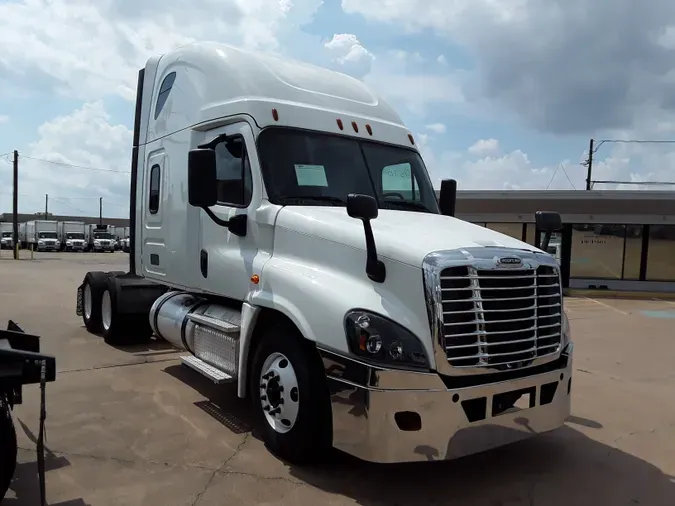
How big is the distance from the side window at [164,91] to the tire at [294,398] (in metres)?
3.50

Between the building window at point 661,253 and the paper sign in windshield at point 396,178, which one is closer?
the paper sign in windshield at point 396,178

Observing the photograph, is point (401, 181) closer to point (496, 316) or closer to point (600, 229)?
point (496, 316)

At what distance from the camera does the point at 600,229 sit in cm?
2011

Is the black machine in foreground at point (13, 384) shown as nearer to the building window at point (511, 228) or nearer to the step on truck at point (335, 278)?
the step on truck at point (335, 278)

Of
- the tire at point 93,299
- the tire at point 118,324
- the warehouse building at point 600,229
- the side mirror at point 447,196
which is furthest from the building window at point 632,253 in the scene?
the tire at point 93,299

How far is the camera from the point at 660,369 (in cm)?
830

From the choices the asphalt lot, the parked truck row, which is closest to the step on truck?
the asphalt lot

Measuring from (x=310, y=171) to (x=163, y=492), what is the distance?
109 inches

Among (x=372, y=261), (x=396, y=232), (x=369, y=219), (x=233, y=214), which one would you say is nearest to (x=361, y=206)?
(x=369, y=219)

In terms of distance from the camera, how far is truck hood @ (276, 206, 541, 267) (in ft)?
13.0

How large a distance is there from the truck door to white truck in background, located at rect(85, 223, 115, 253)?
52097 mm

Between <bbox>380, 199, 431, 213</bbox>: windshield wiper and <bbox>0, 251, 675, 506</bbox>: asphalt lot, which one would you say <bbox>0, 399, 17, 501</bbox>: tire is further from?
<bbox>380, 199, 431, 213</bbox>: windshield wiper

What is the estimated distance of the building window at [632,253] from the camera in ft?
65.7

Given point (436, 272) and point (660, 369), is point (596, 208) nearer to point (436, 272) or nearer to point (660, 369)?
point (660, 369)
